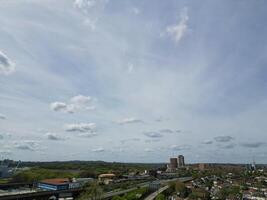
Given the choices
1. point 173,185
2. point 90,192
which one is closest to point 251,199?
point 173,185

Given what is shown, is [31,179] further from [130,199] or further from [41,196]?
[130,199]

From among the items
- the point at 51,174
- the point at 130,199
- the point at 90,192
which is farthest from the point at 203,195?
the point at 51,174

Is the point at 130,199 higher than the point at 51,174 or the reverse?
the reverse

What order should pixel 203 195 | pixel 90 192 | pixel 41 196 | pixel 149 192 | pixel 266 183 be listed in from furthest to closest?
pixel 266 183 < pixel 149 192 < pixel 203 195 < pixel 41 196 < pixel 90 192

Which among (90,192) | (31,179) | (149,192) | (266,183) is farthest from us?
(266,183)

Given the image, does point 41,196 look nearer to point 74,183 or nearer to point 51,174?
point 74,183

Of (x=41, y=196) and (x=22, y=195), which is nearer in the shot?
(x=22, y=195)

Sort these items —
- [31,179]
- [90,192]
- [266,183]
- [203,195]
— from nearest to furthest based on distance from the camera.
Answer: [90,192] < [203,195] < [31,179] < [266,183]

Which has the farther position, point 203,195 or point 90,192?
point 203,195

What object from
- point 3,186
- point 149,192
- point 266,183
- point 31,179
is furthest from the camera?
point 266,183
